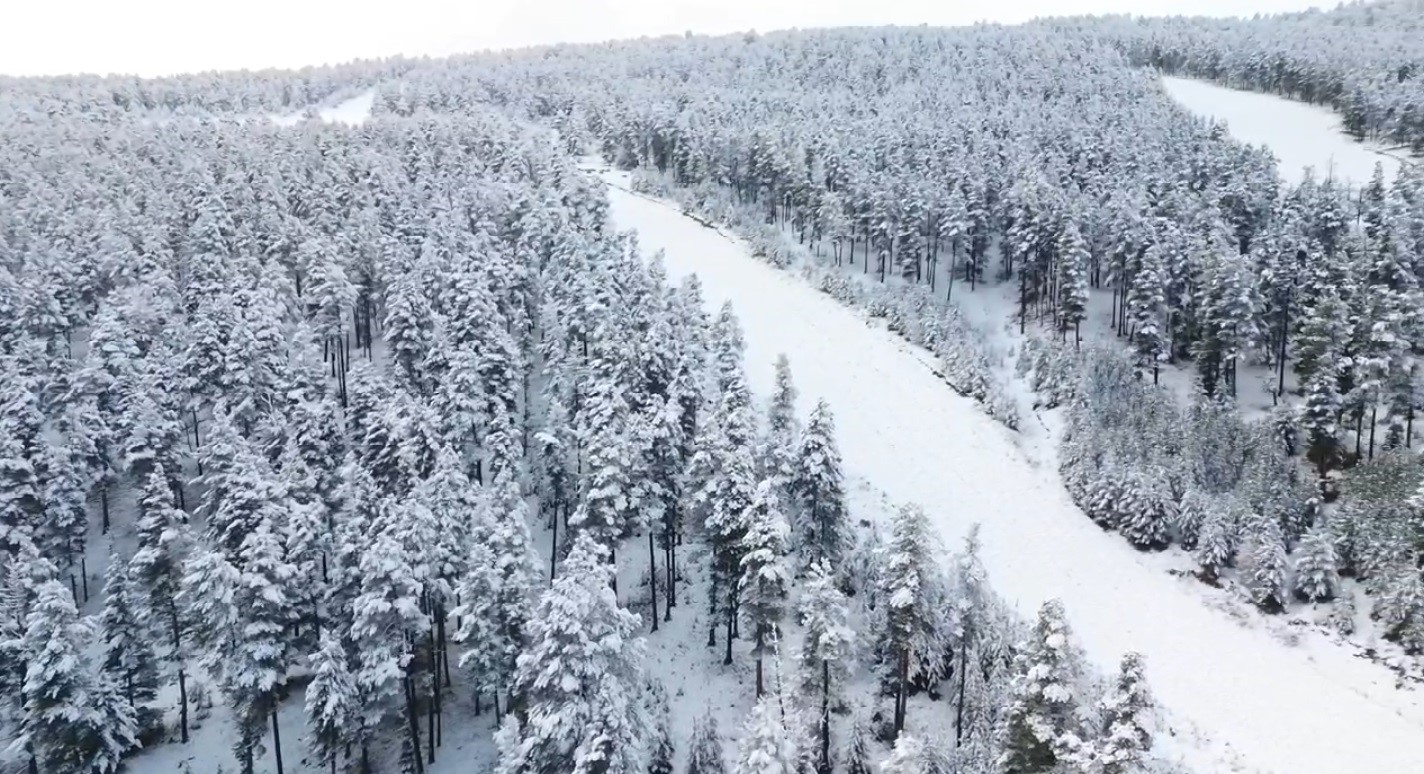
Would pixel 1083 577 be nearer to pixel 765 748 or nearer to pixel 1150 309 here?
pixel 765 748

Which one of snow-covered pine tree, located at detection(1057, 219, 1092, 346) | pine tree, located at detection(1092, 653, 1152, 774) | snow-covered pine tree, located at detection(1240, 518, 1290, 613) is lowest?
snow-covered pine tree, located at detection(1240, 518, 1290, 613)

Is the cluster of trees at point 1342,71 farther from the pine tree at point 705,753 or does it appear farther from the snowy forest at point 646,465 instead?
the pine tree at point 705,753

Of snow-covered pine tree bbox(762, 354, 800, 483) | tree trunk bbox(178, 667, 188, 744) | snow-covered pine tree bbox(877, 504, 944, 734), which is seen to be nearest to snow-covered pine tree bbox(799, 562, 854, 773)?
snow-covered pine tree bbox(877, 504, 944, 734)

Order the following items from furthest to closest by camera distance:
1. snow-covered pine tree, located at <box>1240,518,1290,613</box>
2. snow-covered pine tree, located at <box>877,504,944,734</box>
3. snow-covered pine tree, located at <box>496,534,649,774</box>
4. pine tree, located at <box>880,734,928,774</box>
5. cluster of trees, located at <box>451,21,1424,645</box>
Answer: cluster of trees, located at <box>451,21,1424,645</box>
snow-covered pine tree, located at <box>1240,518,1290,613</box>
snow-covered pine tree, located at <box>877,504,944,734</box>
snow-covered pine tree, located at <box>496,534,649,774</box>
pine tree, located at <box>880,734,928,774</box>

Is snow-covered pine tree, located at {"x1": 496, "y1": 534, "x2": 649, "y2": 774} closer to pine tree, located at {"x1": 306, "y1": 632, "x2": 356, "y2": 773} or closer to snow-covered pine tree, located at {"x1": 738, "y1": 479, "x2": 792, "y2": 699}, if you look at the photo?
pine tree, located at {"x1": 306, "y1": 632, "x2": 356, "y2": 773}

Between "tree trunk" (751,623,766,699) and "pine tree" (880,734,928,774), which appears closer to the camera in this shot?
"pine tree" (880,734,928,774)

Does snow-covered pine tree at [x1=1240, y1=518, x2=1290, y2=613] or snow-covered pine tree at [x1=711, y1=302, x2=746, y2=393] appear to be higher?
snow-covered pine tree at [x1=711, y1=302, x2=746, y2=393]

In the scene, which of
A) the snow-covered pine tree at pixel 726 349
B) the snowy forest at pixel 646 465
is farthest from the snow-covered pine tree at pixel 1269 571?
the snow-covered pine tree at pixel 726 349
